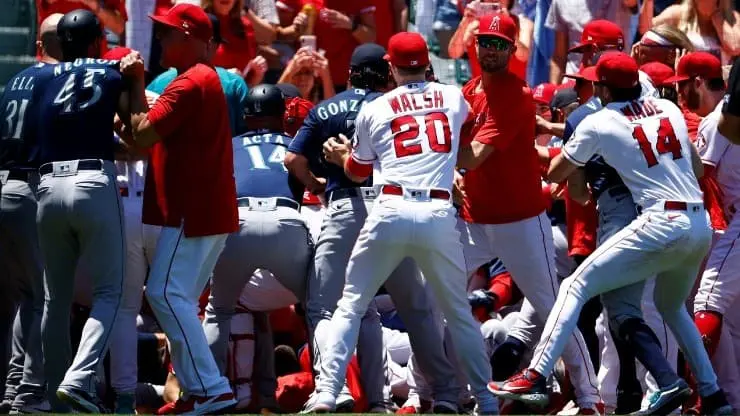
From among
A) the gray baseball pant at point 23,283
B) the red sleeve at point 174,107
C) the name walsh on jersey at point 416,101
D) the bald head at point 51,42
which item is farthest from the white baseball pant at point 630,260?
the bald head at point 51,42

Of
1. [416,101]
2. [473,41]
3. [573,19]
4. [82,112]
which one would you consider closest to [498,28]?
[416,101]

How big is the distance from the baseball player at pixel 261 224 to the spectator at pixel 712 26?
3.95 m

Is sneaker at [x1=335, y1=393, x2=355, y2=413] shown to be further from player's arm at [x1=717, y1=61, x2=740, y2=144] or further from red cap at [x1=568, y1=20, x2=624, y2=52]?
red cap at [x1=568, y1=20, x2=624, y2=52]

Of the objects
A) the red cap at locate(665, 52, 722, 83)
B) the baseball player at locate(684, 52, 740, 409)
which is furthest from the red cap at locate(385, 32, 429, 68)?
the red cap at locate(665, 52, 722, 83)

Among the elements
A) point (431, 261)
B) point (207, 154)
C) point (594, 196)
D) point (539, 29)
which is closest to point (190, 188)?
point (207, 154)

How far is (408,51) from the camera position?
360 inches

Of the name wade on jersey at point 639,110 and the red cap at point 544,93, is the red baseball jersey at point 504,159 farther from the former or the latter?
the red cap at point 544,93

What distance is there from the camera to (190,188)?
28.6 feet

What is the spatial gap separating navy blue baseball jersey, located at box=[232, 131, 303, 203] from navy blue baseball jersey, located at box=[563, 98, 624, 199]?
5.57 feet

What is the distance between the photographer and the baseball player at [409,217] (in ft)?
29.1

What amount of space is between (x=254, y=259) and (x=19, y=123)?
156cm

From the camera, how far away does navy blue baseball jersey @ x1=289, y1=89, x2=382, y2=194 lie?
957 centimetres

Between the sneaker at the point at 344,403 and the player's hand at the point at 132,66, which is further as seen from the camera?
the sneaker at the point at 344,403

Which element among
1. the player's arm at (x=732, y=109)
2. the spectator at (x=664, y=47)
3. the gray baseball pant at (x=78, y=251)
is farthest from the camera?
the spectator at (x=664, y=47)
